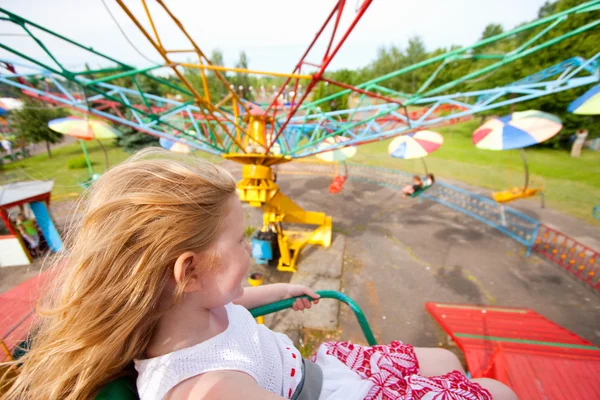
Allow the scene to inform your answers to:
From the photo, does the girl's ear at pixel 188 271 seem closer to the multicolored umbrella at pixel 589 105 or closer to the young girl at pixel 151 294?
the young girl at pixel 151 294

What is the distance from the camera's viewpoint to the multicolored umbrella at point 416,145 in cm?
445

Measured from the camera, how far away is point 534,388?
143cm

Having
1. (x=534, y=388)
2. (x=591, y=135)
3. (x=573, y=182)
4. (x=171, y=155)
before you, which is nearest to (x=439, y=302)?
(x=534, y=388)

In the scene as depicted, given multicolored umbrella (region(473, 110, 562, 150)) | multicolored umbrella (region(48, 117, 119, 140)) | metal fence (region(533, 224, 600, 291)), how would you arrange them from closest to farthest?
1. multicolored umbrella (region(473, 110, 562, 150))
2. metal fence (region(533, 224, 600, 291))
3. multicolored umbrella (region(48, 117, 119, 140))

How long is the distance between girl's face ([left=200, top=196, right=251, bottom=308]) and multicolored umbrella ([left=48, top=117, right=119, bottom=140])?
5.38m

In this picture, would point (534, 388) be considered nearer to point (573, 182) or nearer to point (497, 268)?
point (497, 268)

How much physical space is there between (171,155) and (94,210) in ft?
1.00

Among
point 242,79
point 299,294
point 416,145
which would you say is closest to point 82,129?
point 299,294

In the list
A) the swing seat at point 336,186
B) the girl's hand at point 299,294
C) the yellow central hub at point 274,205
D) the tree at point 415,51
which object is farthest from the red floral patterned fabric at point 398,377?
the tree at point 415,51

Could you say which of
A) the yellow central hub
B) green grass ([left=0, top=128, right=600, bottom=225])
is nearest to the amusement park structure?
the yellow central hub

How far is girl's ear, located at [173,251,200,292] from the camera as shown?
0.58 meters

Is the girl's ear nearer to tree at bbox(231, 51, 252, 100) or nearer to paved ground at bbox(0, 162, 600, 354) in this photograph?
paved ground at bbox(0, 162, 600, 354)

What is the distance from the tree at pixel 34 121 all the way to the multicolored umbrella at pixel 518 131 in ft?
28.9

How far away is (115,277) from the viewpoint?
57 cm
